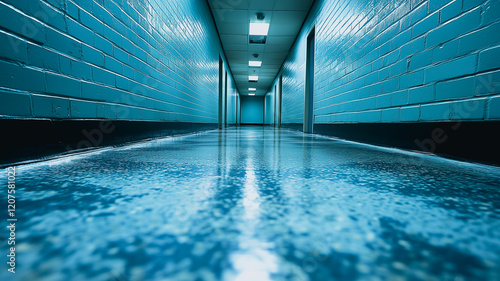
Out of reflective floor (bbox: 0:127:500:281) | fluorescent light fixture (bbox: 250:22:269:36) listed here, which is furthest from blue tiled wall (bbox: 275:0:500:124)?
fluorescent light fixture (bbox: 250:22:269:36)

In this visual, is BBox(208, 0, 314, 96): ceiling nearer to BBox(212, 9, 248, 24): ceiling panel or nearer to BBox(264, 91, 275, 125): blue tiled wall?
BBox(212, 9, 248, 24): ceiling panel

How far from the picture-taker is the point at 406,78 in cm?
197

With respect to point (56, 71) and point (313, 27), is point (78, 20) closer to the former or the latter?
point (56, 71)

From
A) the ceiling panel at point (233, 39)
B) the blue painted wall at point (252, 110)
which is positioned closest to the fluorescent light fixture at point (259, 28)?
the ceiling panel at point (233, 39)

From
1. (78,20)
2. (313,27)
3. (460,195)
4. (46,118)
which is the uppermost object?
(313,27)

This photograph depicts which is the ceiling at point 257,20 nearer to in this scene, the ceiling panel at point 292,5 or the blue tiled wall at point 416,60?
the ceiling panel at point 292,5

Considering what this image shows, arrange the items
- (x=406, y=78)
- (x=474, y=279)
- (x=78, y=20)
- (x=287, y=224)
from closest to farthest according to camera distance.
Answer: (x=474, y=279) → (x=287, y=224) → (x=78, y=20) → (x=406, y=78)

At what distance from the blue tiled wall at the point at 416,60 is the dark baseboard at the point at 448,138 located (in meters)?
0.05

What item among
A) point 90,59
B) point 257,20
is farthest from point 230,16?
point 90,59

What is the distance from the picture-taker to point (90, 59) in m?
1.65

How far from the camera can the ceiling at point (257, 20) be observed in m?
5.42

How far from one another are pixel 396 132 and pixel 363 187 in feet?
5.44

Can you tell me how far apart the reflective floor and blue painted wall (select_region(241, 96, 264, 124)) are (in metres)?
21.7

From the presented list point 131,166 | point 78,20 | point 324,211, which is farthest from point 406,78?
point 78,20
